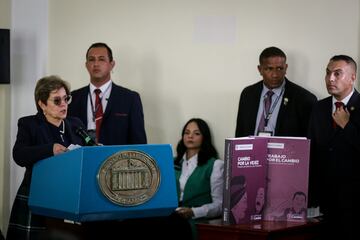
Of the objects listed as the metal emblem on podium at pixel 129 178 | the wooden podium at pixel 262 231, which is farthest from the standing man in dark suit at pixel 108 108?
the metal emblem on podium at pixel 129 178

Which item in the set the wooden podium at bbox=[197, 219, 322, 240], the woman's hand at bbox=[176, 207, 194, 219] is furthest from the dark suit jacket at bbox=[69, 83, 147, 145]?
the wooden podium at bbox=[197, 219, 322, 240]

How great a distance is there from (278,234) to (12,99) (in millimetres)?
3054

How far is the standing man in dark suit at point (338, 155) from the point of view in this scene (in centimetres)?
427

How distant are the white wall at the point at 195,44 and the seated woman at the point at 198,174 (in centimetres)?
22

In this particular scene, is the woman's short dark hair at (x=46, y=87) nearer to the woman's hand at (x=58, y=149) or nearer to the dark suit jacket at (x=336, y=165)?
the woman's hand at (x=58, y=149)

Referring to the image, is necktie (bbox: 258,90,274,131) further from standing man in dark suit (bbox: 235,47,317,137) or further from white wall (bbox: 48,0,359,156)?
white wall (bbox: 48,0,359,156)

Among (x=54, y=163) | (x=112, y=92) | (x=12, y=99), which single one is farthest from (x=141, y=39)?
(x=54, y=163)

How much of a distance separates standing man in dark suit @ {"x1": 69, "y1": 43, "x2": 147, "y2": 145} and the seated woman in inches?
16.5

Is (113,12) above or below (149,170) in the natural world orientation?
above

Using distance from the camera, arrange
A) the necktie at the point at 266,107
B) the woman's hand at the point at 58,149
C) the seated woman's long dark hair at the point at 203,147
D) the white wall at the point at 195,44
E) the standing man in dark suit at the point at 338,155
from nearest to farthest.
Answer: the woman's hand at the point at 58,149
the standing man in dark suit at the point at 338,155
the necktie at the point at 266,107
the white wall at the point at 195,44
the seated woman's long dark hair at the point at 203,147

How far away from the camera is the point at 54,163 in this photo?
3.26 metres

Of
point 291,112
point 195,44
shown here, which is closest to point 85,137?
point 291,112

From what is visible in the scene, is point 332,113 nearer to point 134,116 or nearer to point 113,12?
point 134,116

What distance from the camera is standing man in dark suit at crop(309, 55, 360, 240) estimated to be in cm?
427
